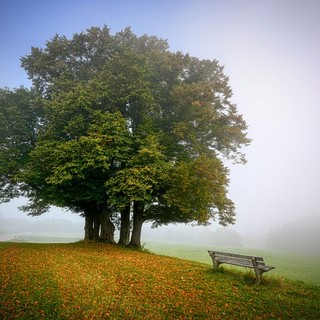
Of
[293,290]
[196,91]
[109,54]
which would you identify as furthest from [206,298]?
[109,54]

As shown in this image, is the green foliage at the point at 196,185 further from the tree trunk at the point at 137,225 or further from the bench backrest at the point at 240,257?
the tree trunk at the point at 137,225

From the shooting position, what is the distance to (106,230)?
21.6m

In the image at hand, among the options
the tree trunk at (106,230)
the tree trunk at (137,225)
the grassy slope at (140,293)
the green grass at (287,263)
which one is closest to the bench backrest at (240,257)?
the grassy slope at (140,293)

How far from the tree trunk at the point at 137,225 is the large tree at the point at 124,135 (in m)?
0.09

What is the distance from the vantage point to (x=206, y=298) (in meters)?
8.72

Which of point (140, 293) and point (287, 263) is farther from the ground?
point (140, 293)

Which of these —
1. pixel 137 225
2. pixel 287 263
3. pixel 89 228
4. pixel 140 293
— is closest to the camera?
pixel 140 293

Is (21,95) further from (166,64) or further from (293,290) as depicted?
(293,290)

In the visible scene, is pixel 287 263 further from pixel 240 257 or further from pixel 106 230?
pixel 240 257

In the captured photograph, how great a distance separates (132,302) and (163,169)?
10.2 meters

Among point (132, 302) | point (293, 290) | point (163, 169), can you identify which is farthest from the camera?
point (163, 169)

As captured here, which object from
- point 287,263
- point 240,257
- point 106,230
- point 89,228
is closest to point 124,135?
point 106,230

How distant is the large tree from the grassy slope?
5.73 metres

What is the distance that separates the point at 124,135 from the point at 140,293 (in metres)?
12.2
